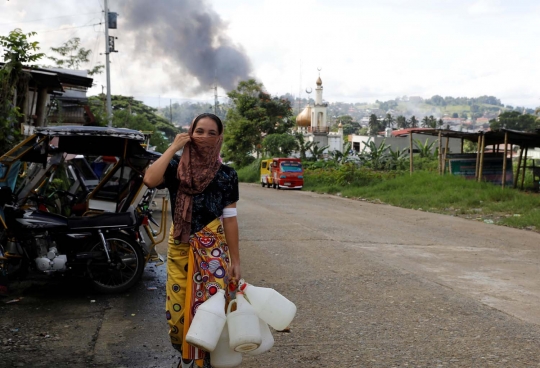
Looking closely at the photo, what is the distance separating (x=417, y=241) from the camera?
11633 millimetres

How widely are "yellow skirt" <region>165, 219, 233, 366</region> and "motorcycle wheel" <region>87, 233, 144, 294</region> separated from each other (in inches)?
124

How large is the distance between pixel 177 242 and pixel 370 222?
1165 centimetres

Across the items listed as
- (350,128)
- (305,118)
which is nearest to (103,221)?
(305,118)

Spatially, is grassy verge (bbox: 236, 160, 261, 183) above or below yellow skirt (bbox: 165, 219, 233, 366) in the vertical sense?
below

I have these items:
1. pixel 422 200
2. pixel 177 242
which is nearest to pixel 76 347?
pixel 177 242

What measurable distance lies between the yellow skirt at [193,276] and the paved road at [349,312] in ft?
3.52

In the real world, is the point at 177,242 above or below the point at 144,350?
above

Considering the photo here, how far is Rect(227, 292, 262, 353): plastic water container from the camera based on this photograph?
3533 mm

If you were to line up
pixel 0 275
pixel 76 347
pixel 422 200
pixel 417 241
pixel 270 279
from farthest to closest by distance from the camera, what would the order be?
pixel 422 200, pixel 417 241, pixel 270 279, pixel 0 275, pixel 76 347

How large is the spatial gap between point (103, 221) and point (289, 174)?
3061cm

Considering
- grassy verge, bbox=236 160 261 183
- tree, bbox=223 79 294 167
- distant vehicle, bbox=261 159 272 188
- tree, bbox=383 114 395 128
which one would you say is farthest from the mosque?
tree, bbox=383 114 395 128

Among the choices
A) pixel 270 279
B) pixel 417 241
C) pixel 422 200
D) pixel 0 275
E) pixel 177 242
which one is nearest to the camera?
pixel 177 242

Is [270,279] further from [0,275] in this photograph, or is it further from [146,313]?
[0,275]

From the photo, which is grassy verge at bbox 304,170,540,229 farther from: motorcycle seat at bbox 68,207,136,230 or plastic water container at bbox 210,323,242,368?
plastic water container at bbox 210,323,242,368
